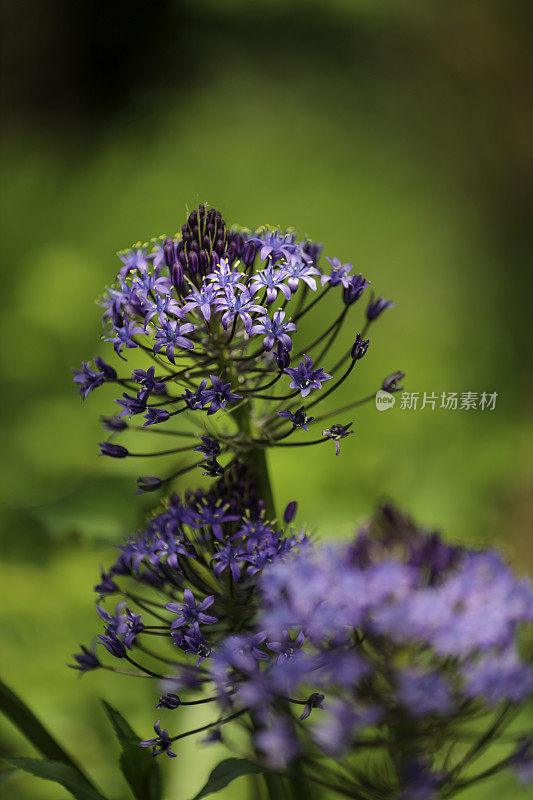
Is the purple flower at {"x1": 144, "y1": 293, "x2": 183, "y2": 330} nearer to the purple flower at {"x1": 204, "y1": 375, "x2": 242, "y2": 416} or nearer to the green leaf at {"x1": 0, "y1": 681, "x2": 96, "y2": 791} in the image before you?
the purple flower at {"x1": 204, "y1": 375, "x2": 242, "y2": 416}

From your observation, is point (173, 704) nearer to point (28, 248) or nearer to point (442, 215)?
point (28, 248)

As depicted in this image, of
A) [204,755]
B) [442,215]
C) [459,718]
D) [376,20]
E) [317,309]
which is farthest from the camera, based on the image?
[376,20]

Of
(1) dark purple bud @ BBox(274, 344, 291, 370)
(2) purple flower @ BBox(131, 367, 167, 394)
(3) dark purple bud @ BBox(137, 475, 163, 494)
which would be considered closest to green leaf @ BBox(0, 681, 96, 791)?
(3) dark purple bud @ BBox(137, 475, 163, 494)

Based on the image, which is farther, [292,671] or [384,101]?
[384,101]

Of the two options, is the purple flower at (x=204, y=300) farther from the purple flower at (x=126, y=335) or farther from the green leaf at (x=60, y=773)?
the green leaf at (x=60, y=773)

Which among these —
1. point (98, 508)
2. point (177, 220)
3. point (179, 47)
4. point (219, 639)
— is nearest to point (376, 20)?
point (179, 47)

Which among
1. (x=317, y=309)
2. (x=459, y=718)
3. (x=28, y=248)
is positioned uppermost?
(x=28, y=248)

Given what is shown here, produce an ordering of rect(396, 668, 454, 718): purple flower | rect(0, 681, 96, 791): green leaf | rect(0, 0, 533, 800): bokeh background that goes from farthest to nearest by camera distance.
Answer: rect(0, 0, 533, 800): bokeh background
rect(0, 681, 96, 791): green leaf
rect(396, 668, 454, 718): purple flower
